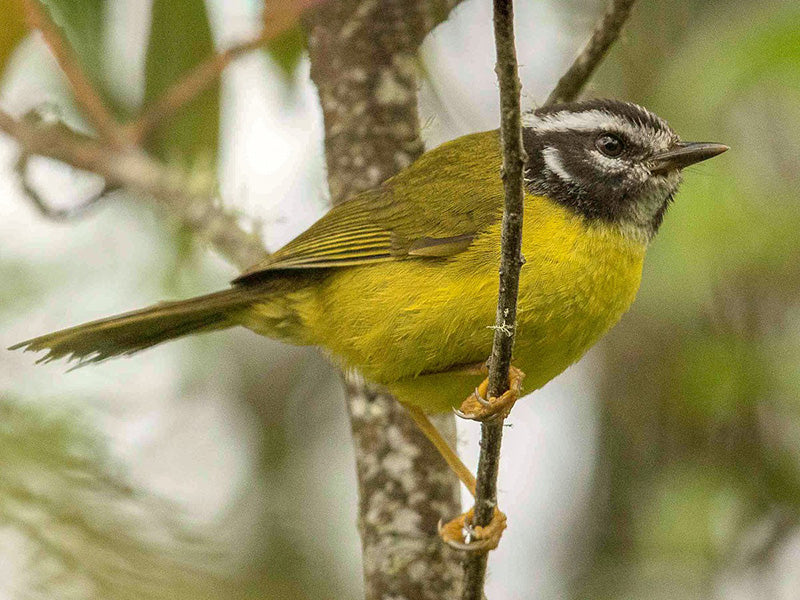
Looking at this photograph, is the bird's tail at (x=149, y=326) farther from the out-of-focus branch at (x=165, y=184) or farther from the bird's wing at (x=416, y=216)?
the out-of-focus branch at (x=165, y=184)

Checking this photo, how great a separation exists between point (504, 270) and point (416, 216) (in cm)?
127

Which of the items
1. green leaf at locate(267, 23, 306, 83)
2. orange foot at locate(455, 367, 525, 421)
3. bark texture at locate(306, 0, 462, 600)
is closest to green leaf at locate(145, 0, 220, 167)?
green leaf at locate(267, 23, 306, 83)

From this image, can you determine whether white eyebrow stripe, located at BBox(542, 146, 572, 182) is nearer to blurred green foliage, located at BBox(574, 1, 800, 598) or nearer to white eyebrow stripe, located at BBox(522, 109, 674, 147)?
white eyebrow stripe, located at BBox(522, 109, 674, 147)

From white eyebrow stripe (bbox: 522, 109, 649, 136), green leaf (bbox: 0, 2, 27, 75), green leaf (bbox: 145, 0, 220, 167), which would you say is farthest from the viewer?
green leaf (bbox: 145, 0, 220, 167)

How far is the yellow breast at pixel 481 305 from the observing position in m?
3.21

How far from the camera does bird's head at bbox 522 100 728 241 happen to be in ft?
11.5

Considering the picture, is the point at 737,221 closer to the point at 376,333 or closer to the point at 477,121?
the point at 376,333

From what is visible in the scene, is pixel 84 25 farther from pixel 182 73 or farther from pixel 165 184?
pixel 165 184

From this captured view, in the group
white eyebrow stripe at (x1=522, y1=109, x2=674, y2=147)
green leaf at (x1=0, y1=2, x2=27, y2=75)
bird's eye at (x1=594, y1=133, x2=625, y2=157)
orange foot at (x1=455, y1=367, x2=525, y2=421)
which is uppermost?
green leaf at (x1=0, y1=2, x2=27, y2=75)

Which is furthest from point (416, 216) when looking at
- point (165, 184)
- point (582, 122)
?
point (165, 184)

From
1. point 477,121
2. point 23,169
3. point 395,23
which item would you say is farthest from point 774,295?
point 23,169

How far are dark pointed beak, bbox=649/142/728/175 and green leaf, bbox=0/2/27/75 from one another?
2159mm

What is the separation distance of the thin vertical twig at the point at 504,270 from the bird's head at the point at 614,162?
990 millimetres

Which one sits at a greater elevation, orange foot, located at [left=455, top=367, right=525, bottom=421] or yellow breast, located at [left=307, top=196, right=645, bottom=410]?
yellow breast, located at [left=307, top=196, right=645, bottom=410]
